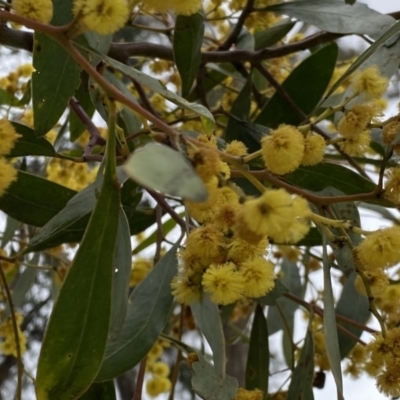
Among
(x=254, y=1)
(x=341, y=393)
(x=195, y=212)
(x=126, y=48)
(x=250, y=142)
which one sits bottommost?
(x=341, y=393)

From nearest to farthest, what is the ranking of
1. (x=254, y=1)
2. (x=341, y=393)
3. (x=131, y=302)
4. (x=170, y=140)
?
(x=170, y=140)
(x=341, y=393)
(x=131, y=302)
(x=254, y=1)

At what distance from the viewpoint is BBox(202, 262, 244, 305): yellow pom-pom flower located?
1.96ft

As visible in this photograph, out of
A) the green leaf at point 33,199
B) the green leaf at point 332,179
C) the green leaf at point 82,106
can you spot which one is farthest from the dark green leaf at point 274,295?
the green leaf at point 82,106

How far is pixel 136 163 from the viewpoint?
43 centimetres

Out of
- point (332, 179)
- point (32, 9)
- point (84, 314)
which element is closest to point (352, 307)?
point (332, 179)

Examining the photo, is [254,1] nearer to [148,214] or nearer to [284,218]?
[148,214]

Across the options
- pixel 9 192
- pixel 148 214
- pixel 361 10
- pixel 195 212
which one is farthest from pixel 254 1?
pixel 195 212

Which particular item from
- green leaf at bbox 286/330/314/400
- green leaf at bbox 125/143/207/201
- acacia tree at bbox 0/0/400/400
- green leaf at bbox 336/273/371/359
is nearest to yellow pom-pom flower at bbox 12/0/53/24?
acacia tree at bbox 0/0/400/400

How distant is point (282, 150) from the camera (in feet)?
1.80

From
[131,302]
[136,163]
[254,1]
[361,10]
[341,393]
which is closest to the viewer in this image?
[136,163]

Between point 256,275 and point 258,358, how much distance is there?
0.45m

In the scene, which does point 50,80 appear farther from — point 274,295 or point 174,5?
point 274,295

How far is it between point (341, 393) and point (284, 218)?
0.97 ft

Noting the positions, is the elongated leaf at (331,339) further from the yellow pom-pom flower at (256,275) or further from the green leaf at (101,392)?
the green leaf at (101,392)
